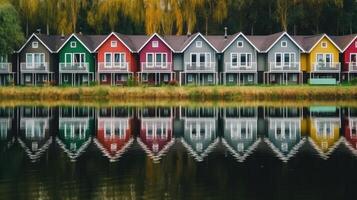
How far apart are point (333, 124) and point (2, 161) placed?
22.6 m

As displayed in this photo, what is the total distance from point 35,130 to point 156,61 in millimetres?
38931

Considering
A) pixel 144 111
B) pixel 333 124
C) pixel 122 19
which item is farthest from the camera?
pixel 122 19

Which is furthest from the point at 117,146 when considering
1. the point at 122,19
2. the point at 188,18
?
the point at 122,19

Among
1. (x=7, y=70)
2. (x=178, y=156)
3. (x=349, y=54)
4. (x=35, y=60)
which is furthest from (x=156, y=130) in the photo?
(x=349, y=54)

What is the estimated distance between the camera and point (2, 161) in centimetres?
2388

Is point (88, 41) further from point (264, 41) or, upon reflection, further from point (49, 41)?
point (264, 41)

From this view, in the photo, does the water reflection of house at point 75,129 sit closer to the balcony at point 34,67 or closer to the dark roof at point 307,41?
the balcony at point 34,67

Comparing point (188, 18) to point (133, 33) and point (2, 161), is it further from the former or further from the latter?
point (2, 161)

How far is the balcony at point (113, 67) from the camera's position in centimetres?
7202

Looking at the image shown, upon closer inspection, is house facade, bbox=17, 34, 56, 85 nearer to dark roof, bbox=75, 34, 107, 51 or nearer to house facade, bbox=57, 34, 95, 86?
house facade, bbox=57, 34, 95, 86

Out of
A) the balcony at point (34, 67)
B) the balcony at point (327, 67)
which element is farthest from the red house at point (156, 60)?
the balcony at point (327, 67)

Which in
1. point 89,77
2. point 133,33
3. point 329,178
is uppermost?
point 133,33

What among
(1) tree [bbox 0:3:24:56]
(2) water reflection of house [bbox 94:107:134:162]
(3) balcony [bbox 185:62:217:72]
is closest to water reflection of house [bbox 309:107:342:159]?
(2) water reflection of house [bbox 94:107:134:162]

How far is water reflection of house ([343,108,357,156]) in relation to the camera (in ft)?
94.8
